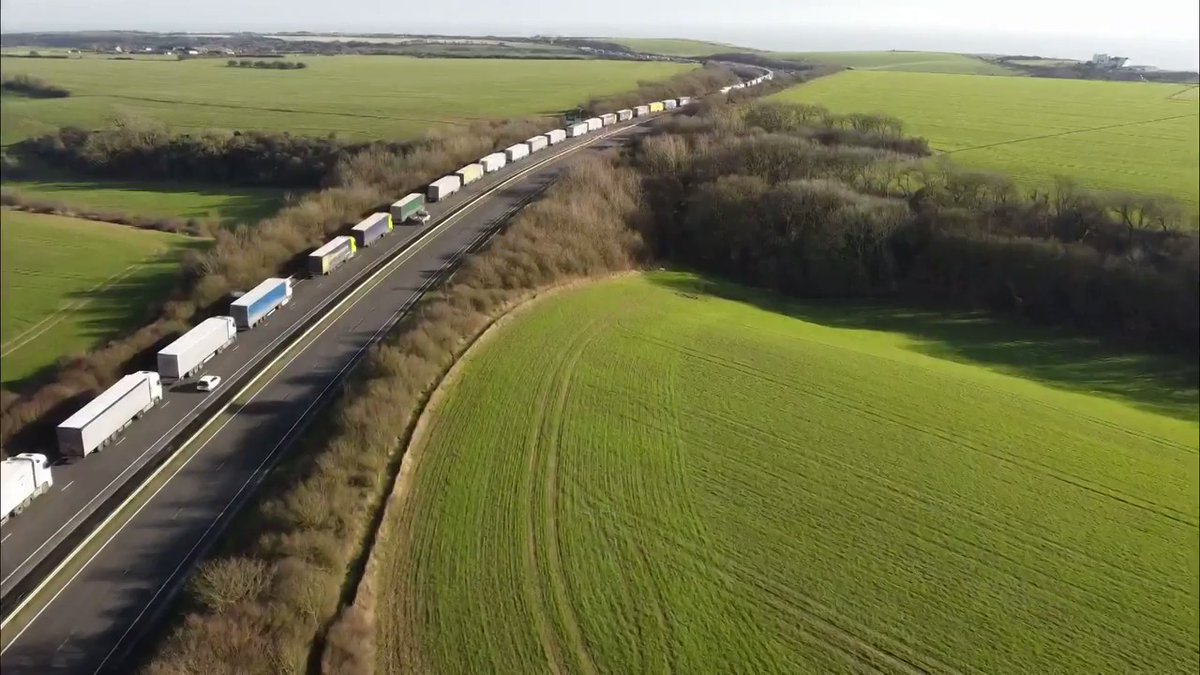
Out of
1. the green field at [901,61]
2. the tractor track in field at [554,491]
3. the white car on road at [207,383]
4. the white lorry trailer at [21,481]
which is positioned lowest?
the tractor track in field at [554,491]

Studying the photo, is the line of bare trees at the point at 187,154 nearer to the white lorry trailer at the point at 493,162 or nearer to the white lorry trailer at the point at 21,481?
the white lorry trailer at the point at 21,481

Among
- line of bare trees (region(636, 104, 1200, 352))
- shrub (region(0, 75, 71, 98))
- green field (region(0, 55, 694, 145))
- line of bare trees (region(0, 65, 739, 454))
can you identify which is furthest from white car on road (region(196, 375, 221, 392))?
line of bare trees (region(636, 104, 1200, 352))

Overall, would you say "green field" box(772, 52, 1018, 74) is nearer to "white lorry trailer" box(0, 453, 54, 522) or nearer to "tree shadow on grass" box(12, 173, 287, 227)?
"tree shadow on grass" box(12, 173, 287, 227)

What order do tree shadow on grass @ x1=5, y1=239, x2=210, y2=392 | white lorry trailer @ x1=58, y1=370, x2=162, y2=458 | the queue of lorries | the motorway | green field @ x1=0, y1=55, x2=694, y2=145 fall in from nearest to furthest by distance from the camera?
1. tree shadow on grass @ x1=5, y1=239, x2=210, y2=392
2. the motorway
3. green field @ x1=0, y1=55, x2=694, y2=145
4. the queue of lorries
5. white lorry trailer @ x1=58, y1=370, x2=162, y2=458

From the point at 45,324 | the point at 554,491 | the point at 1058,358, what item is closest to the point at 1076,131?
the point at 1058,358

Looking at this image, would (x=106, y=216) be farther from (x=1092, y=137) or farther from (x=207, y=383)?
(x=1092, y=137)

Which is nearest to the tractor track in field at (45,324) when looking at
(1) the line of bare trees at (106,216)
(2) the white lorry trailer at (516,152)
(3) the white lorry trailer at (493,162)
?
(1) the line of bare trees at (106,216)

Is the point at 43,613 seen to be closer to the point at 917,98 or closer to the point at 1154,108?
the point at 1154,108
